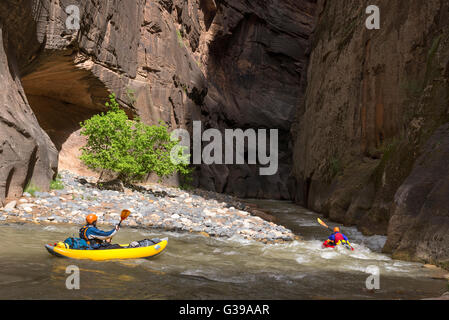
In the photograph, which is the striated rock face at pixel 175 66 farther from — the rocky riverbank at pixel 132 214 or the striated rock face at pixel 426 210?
the striated rock face at pixel 426 210

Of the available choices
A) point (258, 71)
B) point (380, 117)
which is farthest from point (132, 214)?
point (258, 71)

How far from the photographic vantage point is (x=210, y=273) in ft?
19.0

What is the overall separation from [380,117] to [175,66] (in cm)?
1453

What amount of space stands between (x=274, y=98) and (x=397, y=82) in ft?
109

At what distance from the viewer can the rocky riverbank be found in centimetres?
945

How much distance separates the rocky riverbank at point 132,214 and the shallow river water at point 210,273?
965mm

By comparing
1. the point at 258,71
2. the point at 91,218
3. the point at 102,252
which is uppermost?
the point at 258,71

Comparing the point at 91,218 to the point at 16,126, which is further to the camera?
the point at 16,126

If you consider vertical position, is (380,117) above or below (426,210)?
above

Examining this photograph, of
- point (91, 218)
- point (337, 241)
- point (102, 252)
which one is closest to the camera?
point (102, 252)

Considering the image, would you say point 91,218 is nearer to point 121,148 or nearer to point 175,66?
point 121,148

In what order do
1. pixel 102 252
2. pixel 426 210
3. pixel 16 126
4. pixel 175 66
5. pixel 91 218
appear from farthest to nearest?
pixel 175 66
pixel 16 126
pixel 426 210
pixel 91 218
pixel 102 252

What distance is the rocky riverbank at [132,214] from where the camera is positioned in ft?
31.0
